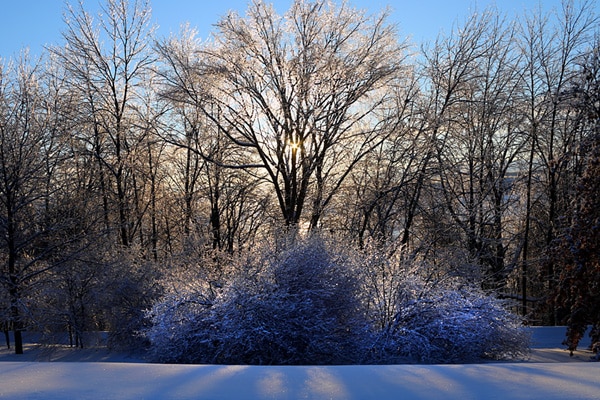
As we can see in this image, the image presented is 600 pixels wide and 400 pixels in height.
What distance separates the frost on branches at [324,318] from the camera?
10.2 meters

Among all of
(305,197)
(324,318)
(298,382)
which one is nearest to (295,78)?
(305,197)

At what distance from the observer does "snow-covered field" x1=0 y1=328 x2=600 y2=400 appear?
163 inches

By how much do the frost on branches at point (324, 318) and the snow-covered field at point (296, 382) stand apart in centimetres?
503

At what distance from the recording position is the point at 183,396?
4.11 meters

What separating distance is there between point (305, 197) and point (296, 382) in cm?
1789

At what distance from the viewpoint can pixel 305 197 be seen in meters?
22.3

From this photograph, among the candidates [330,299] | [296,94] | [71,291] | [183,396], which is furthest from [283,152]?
[183,396]

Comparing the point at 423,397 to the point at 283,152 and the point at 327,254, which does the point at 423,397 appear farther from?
the point at 283,152

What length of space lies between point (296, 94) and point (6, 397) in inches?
643

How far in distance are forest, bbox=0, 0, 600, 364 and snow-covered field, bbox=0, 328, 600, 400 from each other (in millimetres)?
5077

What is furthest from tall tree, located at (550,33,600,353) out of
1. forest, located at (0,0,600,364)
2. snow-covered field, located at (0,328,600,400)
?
snow-covered field, located at (0,328,600,400)

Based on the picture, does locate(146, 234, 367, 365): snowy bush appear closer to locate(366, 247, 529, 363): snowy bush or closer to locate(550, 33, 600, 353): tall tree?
locate(366, 247, 529, 363): snowy bush

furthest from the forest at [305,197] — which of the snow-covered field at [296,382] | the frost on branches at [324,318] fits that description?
the snow-covered field at [296,382]

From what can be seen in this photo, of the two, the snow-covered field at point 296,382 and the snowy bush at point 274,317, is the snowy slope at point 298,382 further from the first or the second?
the snowy bush at point 274,317
